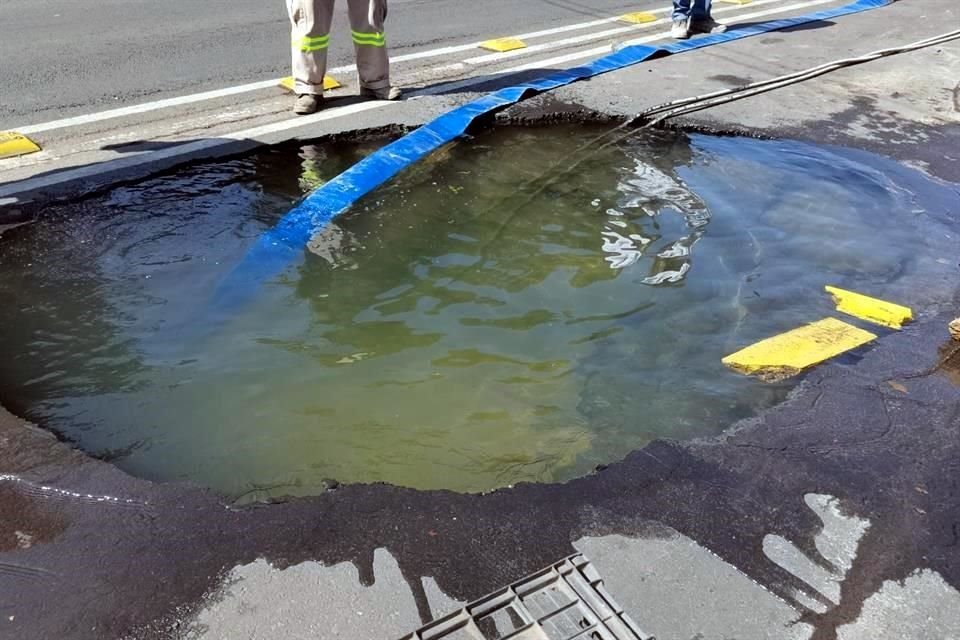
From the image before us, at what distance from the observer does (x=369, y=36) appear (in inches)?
256

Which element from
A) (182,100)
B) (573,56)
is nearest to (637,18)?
(573,56)

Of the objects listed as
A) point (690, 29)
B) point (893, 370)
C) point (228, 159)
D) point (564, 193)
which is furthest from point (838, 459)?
point (690, 29)

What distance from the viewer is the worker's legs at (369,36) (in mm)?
6469

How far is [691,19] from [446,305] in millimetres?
6492

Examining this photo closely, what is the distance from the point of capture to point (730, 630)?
2.33 m

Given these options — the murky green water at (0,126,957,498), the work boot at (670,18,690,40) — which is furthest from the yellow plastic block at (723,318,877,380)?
the work boot at (670,18,690,40)

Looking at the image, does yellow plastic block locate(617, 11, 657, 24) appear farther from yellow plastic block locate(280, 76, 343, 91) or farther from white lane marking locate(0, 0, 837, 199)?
yellow plastic block locate(280, 76, 343, 91)

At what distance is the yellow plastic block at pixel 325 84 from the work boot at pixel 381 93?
1.19 feet

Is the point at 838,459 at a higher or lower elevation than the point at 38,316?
lower

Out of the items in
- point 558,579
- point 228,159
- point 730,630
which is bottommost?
point 730,630

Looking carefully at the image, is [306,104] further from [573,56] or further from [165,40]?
[573,56]

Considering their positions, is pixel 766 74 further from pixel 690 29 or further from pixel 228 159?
pixel 228 159

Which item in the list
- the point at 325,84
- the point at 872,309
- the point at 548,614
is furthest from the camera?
the point at 325,84

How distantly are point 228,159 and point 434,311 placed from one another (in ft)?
7.30
